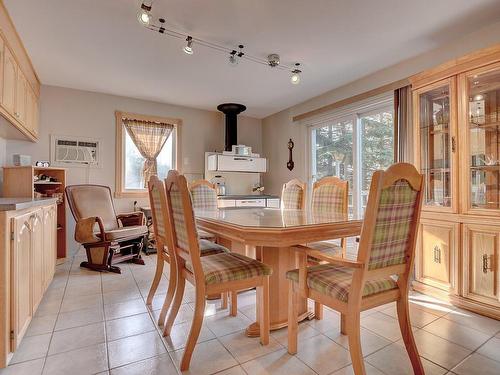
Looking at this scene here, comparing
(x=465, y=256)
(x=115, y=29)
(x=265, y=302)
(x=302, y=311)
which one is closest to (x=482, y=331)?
(x=465, y=256)

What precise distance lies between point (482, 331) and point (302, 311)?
1196 mm

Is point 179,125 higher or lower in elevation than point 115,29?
lower

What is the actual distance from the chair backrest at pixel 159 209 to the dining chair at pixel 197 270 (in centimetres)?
9

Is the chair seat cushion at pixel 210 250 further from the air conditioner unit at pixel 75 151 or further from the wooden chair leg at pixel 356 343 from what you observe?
the air conditioner unit at pixel 75 151

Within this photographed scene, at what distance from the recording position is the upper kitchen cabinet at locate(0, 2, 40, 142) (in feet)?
7.32

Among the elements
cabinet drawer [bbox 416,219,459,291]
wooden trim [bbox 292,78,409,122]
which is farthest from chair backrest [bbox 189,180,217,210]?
cabinet drawer [bbox 416,219,459,291]

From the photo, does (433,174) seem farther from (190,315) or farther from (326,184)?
(190,315)

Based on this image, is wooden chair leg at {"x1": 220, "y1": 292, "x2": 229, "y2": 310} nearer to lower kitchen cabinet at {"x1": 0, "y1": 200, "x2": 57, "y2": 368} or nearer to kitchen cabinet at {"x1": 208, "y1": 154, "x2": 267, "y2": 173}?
lower kitchen cabinet at {"x1": 0, "y1": 200, "x2": 57, "y2": 368}

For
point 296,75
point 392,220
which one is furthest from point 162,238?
point 296,75

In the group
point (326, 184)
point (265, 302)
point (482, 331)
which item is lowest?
point (482, 331)

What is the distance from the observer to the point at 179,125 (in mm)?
4746

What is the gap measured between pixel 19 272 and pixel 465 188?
3196 millimetres

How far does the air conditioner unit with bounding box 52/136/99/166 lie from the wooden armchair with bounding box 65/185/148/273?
1.82ft

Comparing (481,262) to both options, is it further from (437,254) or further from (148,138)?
(148,138)
